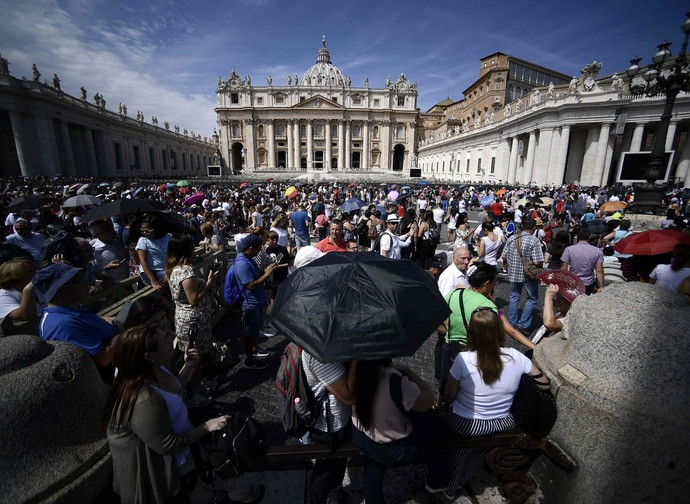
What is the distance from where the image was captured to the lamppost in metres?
9.83

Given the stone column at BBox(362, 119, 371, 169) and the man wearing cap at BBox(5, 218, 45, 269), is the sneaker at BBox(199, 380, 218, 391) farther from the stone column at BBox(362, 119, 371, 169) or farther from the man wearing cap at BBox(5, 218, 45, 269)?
the stone column at BBox(362, 119, 371, 169)

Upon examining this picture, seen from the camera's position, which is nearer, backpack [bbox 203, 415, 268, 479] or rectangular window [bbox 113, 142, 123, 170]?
backpack [bbox 203, 415, 268, 479]

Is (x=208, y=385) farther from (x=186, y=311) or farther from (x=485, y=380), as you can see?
(x=485, y=380)

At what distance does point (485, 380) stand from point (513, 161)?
119 feet

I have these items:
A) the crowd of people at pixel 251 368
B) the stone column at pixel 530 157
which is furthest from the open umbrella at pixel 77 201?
the stone column at pixel 530 157

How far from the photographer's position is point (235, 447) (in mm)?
1780

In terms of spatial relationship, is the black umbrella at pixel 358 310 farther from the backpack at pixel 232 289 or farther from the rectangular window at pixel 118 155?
the rectangular window at pixel 118 155

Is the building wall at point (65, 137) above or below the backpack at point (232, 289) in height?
above

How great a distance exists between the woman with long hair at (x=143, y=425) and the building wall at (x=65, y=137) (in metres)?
39.6

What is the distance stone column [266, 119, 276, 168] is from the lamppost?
201 ft

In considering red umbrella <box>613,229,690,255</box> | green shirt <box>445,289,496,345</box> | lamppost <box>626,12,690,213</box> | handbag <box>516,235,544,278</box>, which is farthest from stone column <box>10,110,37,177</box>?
lamppost <box>626,12,690,213</box>

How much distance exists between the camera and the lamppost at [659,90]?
983 cm

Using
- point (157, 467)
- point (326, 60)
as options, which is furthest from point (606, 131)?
point (326, 60)

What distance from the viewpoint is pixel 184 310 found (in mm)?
3188
